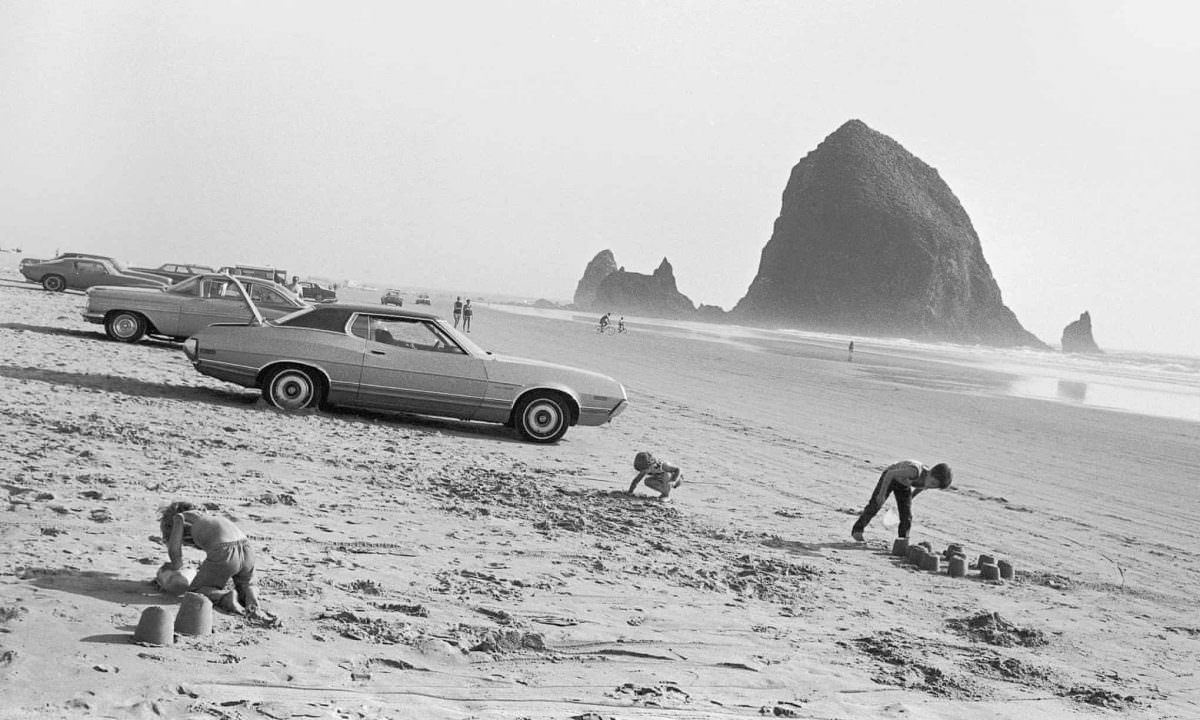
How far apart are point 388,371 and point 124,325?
869cm

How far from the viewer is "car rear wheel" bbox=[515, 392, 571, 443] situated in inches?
489

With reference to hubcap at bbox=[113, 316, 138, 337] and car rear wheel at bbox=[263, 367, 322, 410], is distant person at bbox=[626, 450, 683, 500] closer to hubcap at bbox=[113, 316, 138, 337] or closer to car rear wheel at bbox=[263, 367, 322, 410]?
car rear wheel at bbox=[263, 367, 322, 410]

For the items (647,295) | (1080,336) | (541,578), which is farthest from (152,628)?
(647,295)

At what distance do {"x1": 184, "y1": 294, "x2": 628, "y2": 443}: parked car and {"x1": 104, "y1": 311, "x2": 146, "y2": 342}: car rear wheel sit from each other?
7.11 meters

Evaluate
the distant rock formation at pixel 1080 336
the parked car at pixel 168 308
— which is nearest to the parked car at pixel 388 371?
the parked car at pixel 168 308

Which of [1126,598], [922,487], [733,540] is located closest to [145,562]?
[733,540]

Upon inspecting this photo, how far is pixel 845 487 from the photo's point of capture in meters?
11.5

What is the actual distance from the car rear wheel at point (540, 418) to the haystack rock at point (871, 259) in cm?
13195

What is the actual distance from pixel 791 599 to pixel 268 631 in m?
3.28

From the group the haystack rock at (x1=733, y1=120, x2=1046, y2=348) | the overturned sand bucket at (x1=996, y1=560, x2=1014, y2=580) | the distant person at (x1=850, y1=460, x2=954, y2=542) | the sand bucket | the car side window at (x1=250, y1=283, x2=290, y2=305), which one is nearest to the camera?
the sand bucket

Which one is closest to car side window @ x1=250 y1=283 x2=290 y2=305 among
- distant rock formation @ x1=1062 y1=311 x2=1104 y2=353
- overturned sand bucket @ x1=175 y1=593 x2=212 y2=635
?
overturned sand bucket @ x1=175 y1=593 x2=212 y2=635

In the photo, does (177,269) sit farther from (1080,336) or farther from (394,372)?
(1080,336)

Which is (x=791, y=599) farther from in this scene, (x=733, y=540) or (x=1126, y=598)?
(x=1126, y=598)

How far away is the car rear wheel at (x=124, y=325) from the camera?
1848 cm
